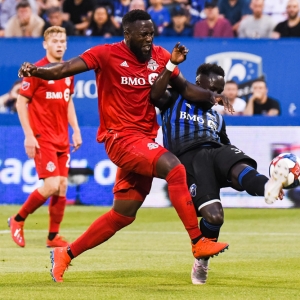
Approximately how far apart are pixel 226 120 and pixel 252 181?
818 cm

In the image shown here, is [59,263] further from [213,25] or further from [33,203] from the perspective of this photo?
[213,25]

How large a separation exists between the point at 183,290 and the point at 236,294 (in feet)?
1.64

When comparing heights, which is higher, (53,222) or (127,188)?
(127,188)

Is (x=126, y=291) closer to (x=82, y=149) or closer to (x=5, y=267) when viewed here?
(x=5, y=267)

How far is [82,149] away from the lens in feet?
49.9

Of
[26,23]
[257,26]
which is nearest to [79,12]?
[26,23]

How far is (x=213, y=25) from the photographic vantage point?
1739 cm

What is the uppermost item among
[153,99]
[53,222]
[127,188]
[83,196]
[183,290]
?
[153,99]

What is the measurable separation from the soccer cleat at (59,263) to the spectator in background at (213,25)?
10.5 metres

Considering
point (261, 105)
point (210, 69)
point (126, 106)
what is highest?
point (210, 69)

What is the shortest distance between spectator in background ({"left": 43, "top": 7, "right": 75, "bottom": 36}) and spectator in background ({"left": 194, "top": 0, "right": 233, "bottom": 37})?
263 cm

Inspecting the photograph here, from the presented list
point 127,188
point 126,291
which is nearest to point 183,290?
point 126,291

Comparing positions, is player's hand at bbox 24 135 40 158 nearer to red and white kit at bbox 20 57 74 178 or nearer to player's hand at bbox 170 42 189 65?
red and white kit at bbox 20 57 74 178

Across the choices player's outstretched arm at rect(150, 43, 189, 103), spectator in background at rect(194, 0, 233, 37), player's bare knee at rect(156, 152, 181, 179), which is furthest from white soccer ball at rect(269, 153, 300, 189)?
spectator in background at rect(194, 0, 233, 37)
